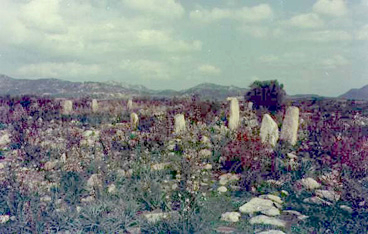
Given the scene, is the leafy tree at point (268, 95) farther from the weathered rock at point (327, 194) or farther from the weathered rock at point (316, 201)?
the weathered rock at point (316, 201)

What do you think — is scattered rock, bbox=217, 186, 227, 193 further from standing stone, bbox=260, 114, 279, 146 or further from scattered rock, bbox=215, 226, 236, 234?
standing stone, bbox=260, 114, 279, 146

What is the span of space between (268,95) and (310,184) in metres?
12.0

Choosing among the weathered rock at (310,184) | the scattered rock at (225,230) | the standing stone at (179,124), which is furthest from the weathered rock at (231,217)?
the standing stone at (179,124)

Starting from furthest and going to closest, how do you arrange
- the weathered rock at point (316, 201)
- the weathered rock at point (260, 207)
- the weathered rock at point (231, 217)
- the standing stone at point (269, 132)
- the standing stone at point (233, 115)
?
the standing stone at point (233, 115)
the standing stone at point (269, 132)
the weathered rock at point (316, 201)
the weathered rock at point (260, 207)
the weathered rock at point (231, 217)

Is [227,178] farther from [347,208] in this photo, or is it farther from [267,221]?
[347,208]

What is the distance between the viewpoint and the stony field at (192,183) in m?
4.59

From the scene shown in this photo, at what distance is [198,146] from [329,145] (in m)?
3.39

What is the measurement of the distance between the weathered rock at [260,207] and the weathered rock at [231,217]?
0.76ft

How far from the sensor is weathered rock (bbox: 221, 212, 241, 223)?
16.2 ft

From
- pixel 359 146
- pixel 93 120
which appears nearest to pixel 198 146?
pixel 359 146

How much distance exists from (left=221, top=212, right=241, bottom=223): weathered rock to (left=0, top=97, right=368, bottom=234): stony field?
0.9 inches

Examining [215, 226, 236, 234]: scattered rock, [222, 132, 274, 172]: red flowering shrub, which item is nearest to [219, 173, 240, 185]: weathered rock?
[222, 132, 274, 172]: red flowering shrub

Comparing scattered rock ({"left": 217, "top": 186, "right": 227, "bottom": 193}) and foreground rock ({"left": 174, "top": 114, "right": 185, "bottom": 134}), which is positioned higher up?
foreground rock ({"left": 174, "top": 114, "right": 185, "bottom": 134})

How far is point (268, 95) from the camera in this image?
1773cm
